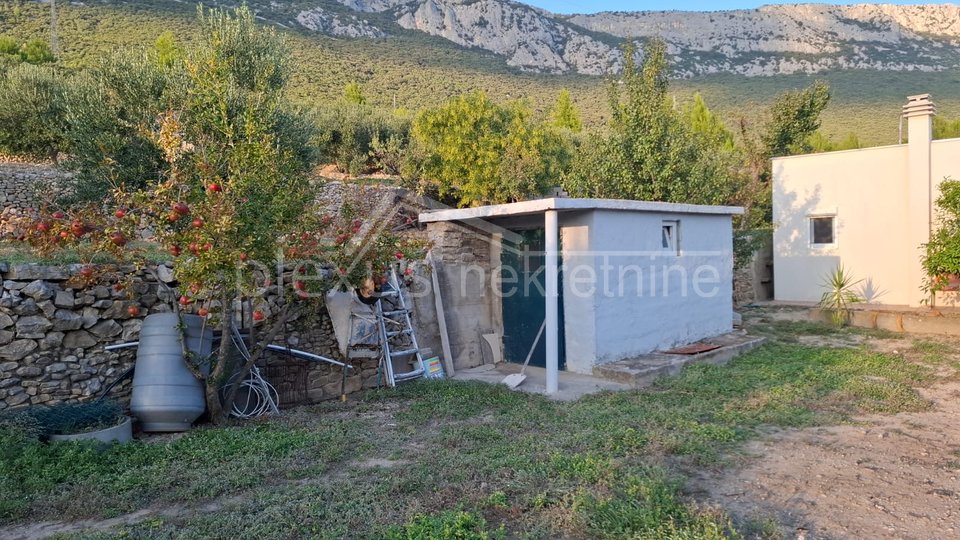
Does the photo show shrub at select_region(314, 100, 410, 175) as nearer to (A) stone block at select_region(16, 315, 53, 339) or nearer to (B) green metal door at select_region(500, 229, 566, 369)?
(B) green metal door at select_region(500, 229, 566, 369)

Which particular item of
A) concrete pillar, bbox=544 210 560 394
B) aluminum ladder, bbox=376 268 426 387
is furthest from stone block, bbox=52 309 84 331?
concrete pillar, bbox=544 210 560 394

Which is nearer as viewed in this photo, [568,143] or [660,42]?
[660,42]

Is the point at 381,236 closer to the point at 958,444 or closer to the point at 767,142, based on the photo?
the point at 958,444

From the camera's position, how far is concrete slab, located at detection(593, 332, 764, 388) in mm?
8367

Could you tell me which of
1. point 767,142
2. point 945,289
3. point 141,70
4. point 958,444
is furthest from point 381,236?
point 767,142

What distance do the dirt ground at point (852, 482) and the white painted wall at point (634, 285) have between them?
3.24 meters

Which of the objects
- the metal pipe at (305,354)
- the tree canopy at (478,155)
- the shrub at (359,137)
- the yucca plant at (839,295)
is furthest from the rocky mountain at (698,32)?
the metal pipe at (305,354)

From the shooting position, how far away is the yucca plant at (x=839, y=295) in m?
13.5

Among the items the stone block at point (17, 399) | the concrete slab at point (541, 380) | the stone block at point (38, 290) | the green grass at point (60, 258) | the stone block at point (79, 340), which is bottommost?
the concrete slab at point (541, 380)

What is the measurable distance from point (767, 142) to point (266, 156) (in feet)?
68.9

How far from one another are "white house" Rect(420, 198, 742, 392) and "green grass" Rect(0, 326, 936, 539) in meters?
1.45

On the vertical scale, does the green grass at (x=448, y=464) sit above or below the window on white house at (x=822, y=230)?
below

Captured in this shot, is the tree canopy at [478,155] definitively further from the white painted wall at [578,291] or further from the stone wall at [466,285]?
the white painted wall at [578,291]

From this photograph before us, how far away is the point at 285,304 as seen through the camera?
6949 millimetres
